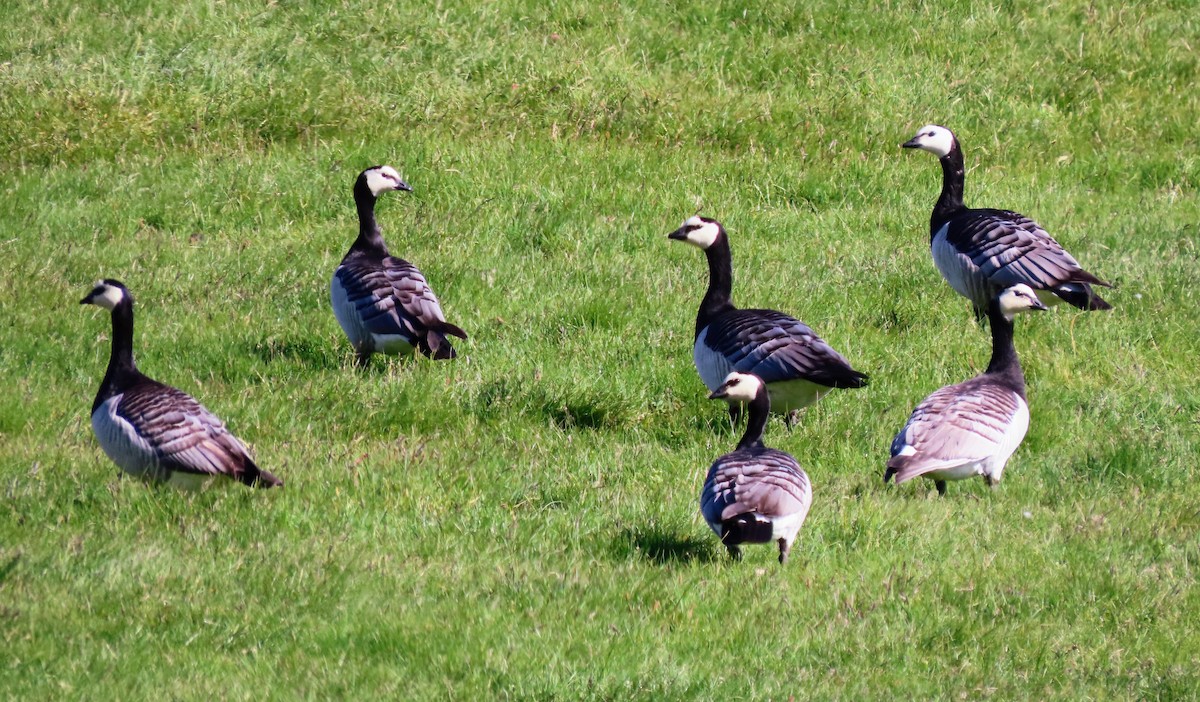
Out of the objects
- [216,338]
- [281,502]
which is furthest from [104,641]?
[216,338]

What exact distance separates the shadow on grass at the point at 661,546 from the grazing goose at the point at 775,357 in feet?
5.48

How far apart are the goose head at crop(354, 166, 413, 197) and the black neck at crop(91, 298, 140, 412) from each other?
10.4 ft

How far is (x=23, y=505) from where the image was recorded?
733 cm

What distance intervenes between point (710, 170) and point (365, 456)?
6990 millimetres

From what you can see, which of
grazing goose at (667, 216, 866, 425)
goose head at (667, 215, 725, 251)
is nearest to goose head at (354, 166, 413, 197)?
goose head at (667, 215, 725, 251)

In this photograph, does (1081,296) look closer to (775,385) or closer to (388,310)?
(775,385)

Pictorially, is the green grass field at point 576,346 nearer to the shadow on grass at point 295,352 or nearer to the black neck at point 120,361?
the shadow on grass at point 295,352

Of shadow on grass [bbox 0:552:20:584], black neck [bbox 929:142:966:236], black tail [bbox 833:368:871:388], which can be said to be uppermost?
black neck [bbox 929:142:966:236]

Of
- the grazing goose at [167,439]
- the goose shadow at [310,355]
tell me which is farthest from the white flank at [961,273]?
the grazing goose at [167,439]

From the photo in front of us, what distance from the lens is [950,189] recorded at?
1256 cm

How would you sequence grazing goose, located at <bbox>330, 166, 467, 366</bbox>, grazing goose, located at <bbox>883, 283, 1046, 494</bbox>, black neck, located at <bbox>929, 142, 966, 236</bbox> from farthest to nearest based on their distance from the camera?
→ black neck, located at <bbox>929, 142, 966, 236</bbox> < grazing goose, located at <bbox>330, 166, 467, 366</bbox> < grazing goose, located at <bbox>883, 283, 1046, 494</bbox>

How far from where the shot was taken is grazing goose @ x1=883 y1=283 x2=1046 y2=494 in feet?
25.6

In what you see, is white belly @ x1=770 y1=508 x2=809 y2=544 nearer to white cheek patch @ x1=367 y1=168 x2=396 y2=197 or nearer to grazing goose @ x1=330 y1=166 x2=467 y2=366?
grazing goose @ x1=330 y1=166 x2=467 y2=366

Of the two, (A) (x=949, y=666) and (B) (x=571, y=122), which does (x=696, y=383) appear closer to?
(A) (x=949, y=666)
